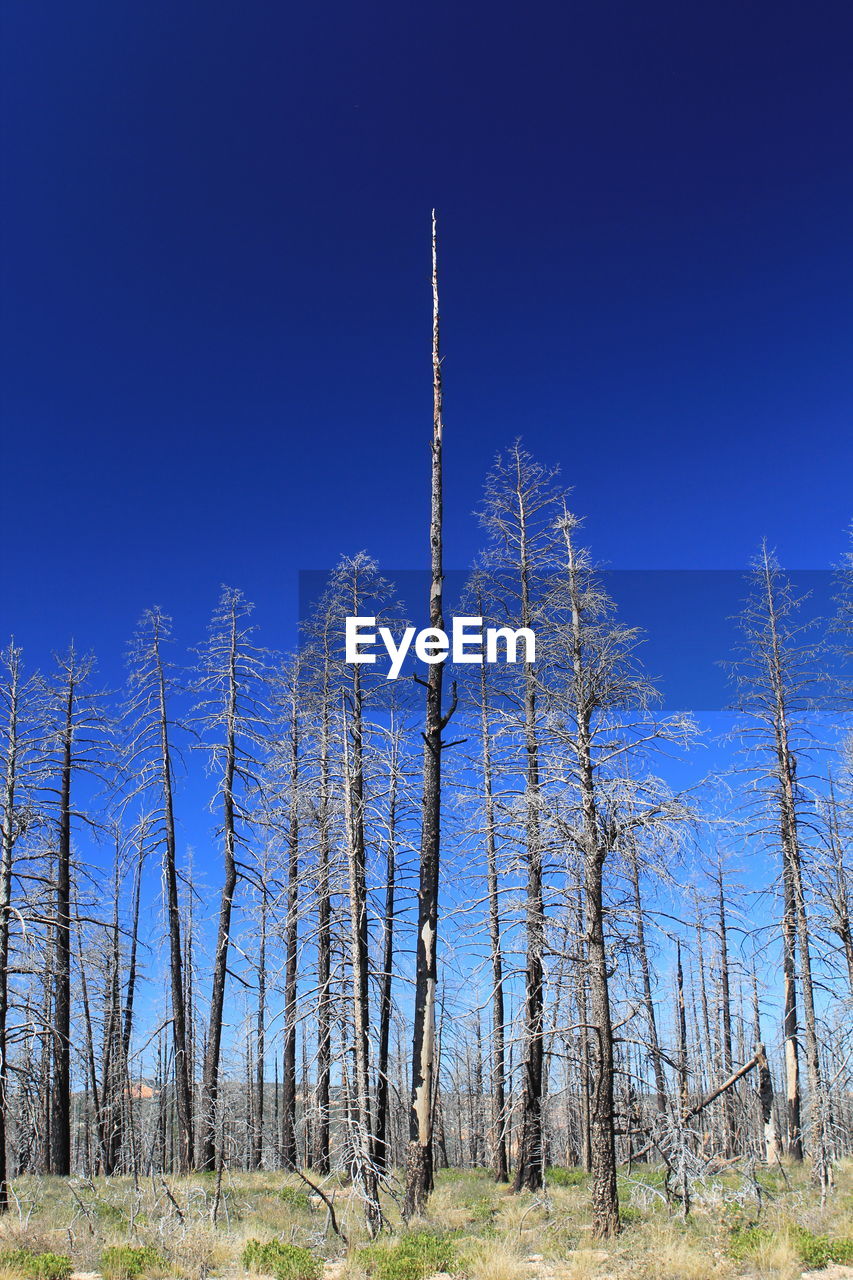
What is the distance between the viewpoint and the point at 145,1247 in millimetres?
10219

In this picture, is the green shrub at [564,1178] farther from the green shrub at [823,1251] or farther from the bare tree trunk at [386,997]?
the green shrub at [823,1251]

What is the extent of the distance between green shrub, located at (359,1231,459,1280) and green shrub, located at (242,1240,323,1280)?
0.54 m

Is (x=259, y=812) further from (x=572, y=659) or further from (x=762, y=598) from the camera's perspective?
(x=762, y=598)

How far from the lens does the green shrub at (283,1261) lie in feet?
29.0

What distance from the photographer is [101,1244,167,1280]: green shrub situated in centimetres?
923

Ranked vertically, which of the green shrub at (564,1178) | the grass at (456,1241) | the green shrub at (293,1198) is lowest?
the green shrub at (564,1178)

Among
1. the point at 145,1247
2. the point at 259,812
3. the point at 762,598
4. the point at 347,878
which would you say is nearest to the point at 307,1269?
the point at 145,1247

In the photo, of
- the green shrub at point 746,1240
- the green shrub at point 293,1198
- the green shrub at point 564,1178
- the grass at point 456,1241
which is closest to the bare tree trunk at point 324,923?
the green shrub at point 293,1198

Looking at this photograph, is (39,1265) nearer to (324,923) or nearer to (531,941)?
(324,923)

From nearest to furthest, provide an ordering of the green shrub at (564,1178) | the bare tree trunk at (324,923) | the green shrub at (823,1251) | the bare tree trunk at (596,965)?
the green shrub at (823,1251) < the bare tree trunk at (596,965) < the bare tree trunk at (324,923) < the green shrub at (564,1178)

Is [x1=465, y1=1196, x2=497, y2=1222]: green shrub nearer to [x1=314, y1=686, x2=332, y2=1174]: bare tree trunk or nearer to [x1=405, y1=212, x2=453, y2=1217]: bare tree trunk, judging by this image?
[x1=314, y1=686, x2=332, y2=1174]: bare tree trunk

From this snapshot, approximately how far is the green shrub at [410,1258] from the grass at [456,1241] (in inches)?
0.6

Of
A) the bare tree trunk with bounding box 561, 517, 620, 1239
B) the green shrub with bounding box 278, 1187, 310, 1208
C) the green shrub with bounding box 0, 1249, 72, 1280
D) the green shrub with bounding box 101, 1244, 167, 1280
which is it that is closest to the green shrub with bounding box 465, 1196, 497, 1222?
the bare tree trunk with bounding box 561, 517, 620, 1239

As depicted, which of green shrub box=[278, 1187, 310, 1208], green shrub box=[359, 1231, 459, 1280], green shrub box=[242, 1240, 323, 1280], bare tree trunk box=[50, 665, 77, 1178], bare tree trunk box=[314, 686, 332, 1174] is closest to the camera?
green shrub box=[359, 1231, 459, 1280]
